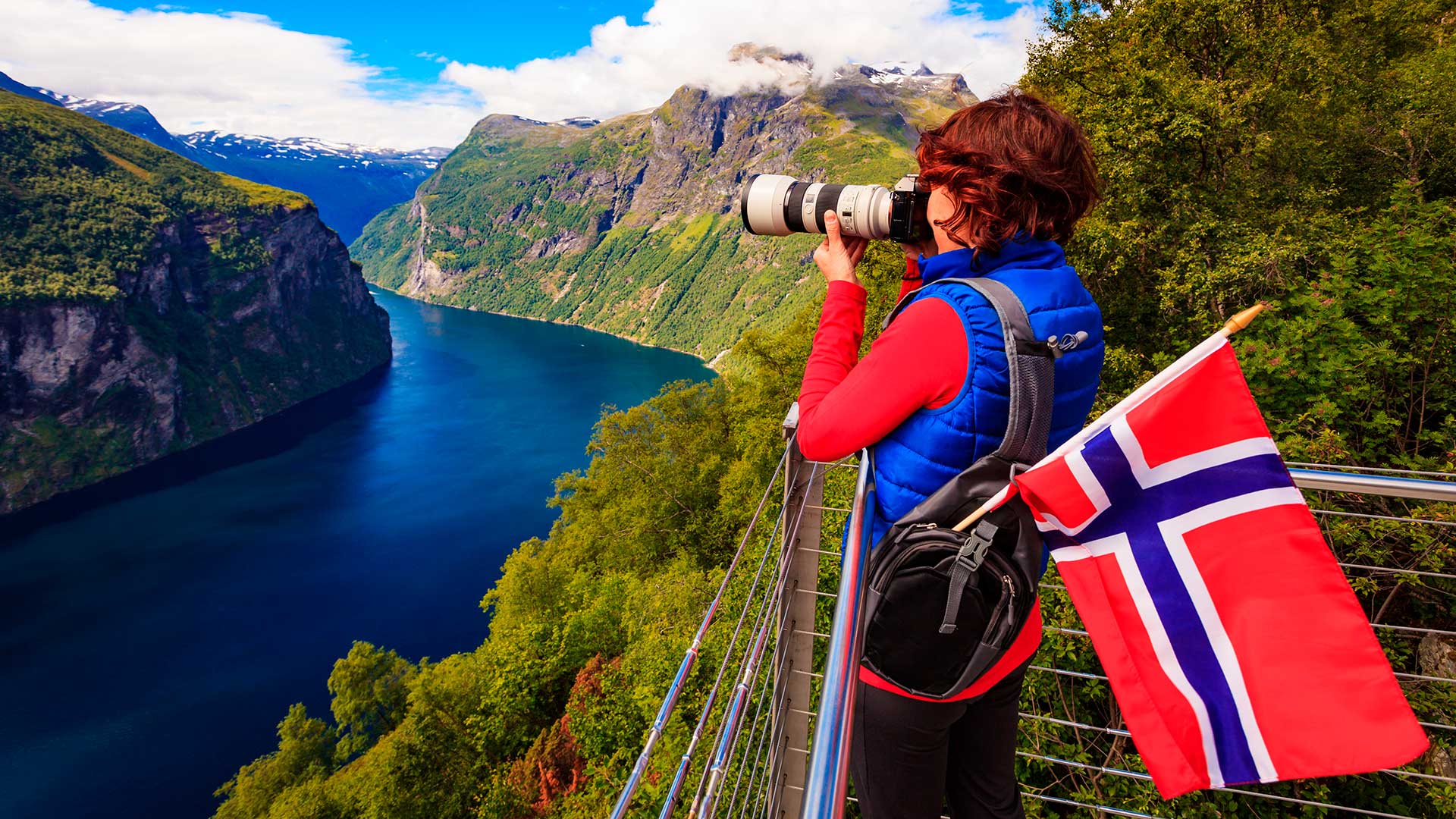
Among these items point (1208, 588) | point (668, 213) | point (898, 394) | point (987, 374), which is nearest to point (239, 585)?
point (898, 394)

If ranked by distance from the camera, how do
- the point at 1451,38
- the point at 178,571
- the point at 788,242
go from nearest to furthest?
the point at 1451,38 < the point at 178,571 < the point at 788,242

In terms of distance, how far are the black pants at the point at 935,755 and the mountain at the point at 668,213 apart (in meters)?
106

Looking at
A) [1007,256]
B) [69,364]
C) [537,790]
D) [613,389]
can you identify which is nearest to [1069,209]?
[1007,256]

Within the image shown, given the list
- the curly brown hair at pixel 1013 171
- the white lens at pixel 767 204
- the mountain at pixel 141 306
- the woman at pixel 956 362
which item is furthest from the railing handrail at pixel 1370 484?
the mountain at pixel 141 306

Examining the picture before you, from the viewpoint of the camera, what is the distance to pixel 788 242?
121 meters

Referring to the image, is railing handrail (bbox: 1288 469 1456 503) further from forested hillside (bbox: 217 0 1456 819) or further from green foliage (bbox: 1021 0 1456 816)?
green foliage (bbox: 1021 0 1456 816)

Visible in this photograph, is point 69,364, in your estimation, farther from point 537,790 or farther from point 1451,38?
point 1451,38

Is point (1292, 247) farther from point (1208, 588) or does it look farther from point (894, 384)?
point (894, 384)

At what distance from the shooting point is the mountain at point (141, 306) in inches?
2265

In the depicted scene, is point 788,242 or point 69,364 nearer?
point 69,364

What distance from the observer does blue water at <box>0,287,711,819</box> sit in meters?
24.2

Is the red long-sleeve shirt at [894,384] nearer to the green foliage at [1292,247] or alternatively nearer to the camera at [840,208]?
the camera at [840,208]

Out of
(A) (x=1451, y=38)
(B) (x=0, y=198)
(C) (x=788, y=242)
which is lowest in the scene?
(B) (x=0, y=198)

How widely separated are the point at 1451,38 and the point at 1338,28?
3.99 feet
